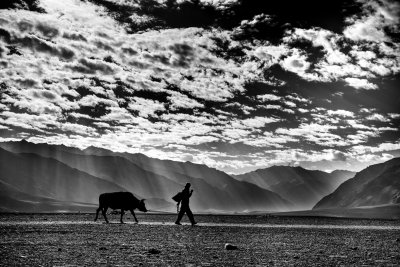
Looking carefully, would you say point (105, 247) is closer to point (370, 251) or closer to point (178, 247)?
point (178, 247)

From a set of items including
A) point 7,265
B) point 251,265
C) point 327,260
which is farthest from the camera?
point 327,260

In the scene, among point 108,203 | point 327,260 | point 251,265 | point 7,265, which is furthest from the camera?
point 108,203

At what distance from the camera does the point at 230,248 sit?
47.0 ft

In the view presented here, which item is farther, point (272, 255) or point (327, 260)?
point (272, 255)

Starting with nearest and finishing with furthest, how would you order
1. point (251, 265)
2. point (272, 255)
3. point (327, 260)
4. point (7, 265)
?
point (7, 265)
point (251, 265)
point (327, 260)
point (272, 255)

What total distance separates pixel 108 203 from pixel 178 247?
23.4 m

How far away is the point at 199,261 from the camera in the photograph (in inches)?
448

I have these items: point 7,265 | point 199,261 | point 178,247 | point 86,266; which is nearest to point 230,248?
point 178,247

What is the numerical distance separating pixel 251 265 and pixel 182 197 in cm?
2078

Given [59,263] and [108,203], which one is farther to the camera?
[108,203]

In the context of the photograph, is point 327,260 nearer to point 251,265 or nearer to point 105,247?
point 251,265

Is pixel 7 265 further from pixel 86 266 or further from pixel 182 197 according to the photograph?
pixel 182 197

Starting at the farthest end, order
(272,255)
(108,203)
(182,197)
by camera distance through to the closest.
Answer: (108,203) → (182,197) → (272,255)

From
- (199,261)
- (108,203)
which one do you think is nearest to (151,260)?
(199,261)
